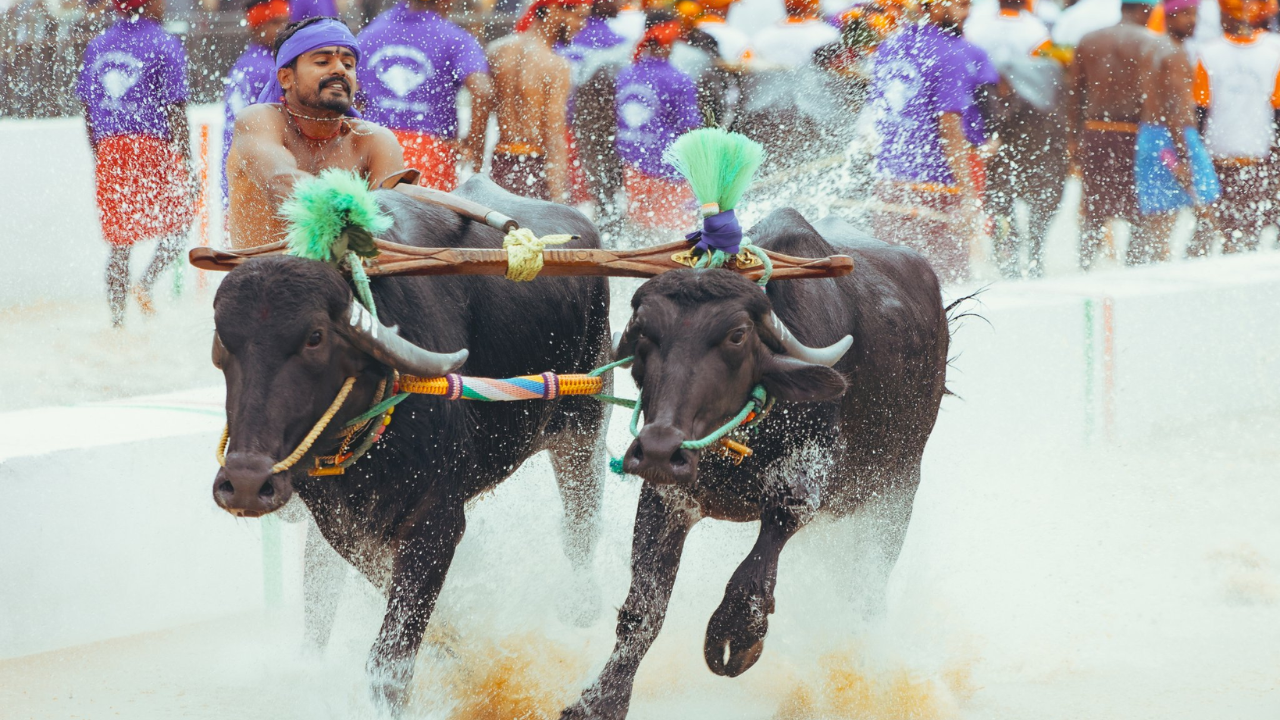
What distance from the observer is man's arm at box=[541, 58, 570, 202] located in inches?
301

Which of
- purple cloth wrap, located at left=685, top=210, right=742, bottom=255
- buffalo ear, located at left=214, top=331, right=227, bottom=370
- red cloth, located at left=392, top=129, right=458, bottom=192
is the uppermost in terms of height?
red cloth, located at left=392, top=129, right=458, bottom=192

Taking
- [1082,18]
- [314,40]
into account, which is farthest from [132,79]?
[1082,18]

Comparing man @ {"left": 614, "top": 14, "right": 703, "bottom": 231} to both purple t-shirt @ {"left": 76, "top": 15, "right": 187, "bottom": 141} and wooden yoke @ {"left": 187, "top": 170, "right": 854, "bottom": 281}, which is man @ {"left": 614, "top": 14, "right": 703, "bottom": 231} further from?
wooden yoke @ {"left": 187, "top": 170, "right": 854, "bottom": 281}

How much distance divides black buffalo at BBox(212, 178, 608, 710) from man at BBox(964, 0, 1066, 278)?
471 cm

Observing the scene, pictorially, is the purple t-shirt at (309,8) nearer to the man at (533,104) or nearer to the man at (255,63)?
the man at (255,63)

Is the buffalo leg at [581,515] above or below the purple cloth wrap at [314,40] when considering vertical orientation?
below

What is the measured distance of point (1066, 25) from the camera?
988 cm

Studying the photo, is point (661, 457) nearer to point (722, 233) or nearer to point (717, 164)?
point (722, 233)

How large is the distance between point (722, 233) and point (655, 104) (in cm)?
451

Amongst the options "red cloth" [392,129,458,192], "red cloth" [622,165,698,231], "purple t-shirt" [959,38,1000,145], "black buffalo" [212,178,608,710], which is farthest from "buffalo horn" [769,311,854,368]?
"purple t-shirt" [959,38,1000,145]

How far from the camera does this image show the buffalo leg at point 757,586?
11.3ft

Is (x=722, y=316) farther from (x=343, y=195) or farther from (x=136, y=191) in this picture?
(x=136, y=191)

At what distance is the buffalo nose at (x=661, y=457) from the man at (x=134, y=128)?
5.35m

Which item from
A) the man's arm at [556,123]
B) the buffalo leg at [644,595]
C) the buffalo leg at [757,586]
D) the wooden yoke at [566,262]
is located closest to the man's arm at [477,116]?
the man's arm at [556,123]
